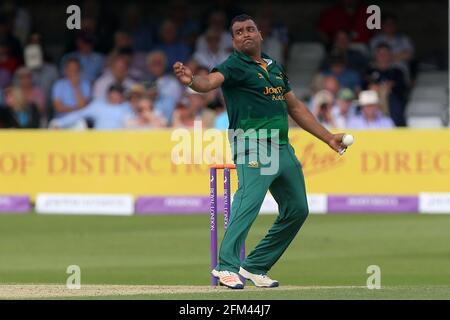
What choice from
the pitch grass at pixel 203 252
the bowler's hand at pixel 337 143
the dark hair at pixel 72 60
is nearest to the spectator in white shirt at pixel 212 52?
the dark hair at pixel 72 60

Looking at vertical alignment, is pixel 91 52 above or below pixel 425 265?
above

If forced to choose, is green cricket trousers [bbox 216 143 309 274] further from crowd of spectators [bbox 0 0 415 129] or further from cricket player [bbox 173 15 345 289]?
crowd of spectators [bbox 0 0 415 129]

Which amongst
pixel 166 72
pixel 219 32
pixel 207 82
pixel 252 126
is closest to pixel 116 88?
pixel 166 72

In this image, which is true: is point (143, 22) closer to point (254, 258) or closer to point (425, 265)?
point (425, 265)

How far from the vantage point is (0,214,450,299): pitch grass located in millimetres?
12148

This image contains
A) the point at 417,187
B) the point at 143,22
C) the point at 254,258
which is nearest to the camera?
the point at 254,258

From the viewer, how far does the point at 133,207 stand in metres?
19.1

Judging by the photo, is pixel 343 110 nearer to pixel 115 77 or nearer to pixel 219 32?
pixel 219 32

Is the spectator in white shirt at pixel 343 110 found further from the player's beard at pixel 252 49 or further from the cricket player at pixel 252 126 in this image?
the player's beard at pixel 252 49

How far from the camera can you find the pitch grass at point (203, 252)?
12.1 m

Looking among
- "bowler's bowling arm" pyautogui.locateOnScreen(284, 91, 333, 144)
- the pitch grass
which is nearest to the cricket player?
"bowler's bowling arm" pyautogui.locateOnScreen(284, 91, 333, 144)

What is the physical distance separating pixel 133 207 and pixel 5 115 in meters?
3.09

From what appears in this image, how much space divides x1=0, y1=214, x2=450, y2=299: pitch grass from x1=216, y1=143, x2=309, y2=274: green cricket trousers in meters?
0.39

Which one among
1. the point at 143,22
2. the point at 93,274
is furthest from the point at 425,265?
the point at 143,22
